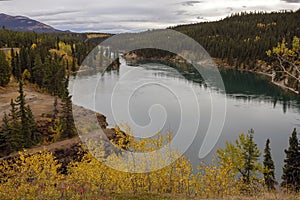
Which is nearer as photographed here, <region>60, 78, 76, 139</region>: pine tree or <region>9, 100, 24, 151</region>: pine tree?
<region>9, 100, 24, 151</region>: pine tree

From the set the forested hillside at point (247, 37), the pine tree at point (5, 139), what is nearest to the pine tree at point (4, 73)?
the pine tree at point (5, 139)

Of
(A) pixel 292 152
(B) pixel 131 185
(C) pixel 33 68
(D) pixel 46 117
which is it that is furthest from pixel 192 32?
(B) pixel 131 185

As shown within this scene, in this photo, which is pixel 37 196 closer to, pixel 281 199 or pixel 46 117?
pixel 281 199

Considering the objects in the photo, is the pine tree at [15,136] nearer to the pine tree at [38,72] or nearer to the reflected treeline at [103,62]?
the pine tree at [38,72]

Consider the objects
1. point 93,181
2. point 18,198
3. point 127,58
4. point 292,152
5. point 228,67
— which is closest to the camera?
point 18,198

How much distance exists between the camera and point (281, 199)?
48.1 feet

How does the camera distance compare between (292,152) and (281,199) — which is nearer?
(281,199)

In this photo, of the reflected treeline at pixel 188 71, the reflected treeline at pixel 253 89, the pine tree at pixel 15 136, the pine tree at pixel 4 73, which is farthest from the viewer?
the reflected treeline at pixel 188 71

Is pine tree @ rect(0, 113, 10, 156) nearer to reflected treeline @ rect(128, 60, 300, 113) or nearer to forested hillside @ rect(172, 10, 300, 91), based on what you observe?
reflected treeline @ rect(128, 60, 300, 113)

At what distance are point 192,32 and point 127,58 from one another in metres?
53.7

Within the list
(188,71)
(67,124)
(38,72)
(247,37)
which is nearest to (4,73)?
(38,72)

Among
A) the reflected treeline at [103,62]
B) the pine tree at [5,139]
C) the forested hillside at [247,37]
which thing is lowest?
the pine tree at [5,139]

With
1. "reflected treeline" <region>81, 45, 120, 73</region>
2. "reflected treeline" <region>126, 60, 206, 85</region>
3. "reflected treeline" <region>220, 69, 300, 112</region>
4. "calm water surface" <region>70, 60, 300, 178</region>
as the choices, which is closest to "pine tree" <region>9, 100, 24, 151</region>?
"calm water surface" <region>70, 60, 300, 178</region>

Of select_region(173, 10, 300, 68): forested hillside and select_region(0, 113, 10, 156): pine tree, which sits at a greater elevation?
select_region(173, 10, 300, 68): forested hillside
